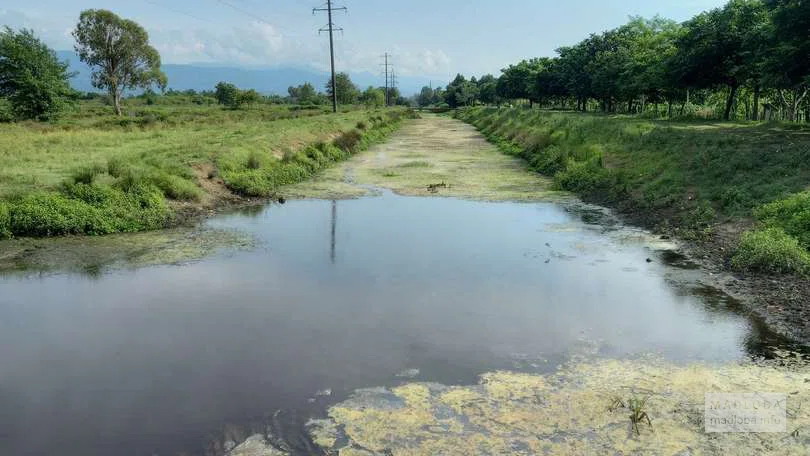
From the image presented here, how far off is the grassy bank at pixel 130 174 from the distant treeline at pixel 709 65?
57.3ft

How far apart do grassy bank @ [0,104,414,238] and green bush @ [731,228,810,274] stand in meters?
12.5

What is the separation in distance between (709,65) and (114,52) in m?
54.7

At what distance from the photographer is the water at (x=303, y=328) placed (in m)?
6.09

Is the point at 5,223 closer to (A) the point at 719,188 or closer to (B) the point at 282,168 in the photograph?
(B) the point at 282,168

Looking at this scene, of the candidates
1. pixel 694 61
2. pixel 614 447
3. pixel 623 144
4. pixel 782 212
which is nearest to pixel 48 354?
pixel 614 447

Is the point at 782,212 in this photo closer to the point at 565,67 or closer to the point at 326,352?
the point at 326,352

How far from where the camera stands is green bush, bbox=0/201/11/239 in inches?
480

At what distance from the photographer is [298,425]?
228 inches

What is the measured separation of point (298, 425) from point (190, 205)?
11.2 meters

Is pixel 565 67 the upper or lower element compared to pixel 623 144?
upper

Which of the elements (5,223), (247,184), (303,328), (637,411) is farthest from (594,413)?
(247,184)

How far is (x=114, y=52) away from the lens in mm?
58750

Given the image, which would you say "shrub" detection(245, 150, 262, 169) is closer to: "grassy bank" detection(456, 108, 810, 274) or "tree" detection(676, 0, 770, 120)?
"grassy bank" detection(456, 108, 810, 274)

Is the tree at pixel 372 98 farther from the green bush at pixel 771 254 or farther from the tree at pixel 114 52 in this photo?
the green bush at pixel 771 254
